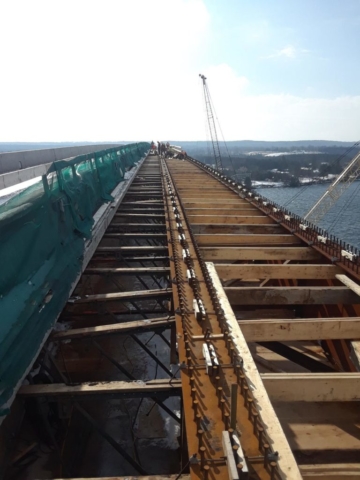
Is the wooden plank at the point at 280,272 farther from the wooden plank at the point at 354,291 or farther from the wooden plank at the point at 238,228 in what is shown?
the wooden plank at the point at 238,228

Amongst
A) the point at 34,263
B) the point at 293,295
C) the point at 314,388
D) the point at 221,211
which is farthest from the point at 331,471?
the point at 221,211

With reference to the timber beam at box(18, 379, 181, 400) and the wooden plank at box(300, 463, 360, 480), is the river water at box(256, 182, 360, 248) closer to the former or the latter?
the wooden plank at box(300, 463, 360, 480)

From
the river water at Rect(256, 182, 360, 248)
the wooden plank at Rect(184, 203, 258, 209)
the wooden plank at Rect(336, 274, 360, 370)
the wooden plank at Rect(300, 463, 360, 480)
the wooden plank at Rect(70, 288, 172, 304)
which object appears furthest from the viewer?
the river water at Rect(256, 182, 360, 248)

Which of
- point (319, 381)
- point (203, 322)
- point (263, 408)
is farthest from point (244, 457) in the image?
point (203, 322)

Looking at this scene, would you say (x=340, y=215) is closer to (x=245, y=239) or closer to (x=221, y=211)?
(x=221, y=211)

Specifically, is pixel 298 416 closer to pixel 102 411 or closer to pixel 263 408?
pixel 263 408

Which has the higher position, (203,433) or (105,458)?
(203,433)

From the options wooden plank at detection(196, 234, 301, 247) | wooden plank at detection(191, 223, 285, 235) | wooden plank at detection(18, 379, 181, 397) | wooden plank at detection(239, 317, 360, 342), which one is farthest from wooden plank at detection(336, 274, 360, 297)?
wooden plank at detection(191, 223, 285, 235)
